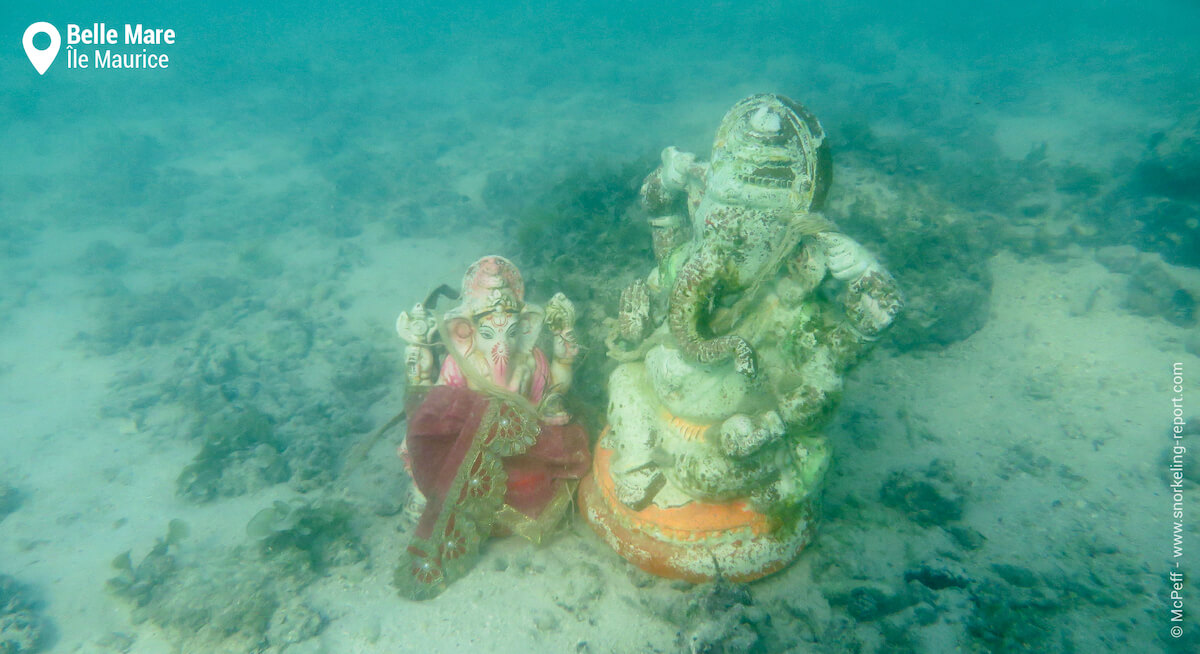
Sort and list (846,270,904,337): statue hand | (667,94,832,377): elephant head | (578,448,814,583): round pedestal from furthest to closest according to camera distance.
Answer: (578,448,814,583): round pedestal, (667,94,832,377): elephant head, (846,270,904,337): statue hand

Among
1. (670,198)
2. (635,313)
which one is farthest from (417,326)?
(670,198)

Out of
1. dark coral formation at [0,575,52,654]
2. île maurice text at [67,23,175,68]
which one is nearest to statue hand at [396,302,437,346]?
dark coral formation at [0,575,52,654]

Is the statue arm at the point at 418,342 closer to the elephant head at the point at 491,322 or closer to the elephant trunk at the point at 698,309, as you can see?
the elephant head at the point at 491,322

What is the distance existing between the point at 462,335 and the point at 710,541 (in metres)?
2.29

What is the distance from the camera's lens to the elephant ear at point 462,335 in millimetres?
3939

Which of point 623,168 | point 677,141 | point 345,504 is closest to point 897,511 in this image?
point 345,504

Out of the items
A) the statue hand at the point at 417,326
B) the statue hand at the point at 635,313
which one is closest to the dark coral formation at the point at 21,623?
the statue hand at the point at 417,326

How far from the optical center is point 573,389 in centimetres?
511

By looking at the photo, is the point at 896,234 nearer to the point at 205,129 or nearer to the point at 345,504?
the point at 345,504

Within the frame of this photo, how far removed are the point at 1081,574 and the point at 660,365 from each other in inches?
130

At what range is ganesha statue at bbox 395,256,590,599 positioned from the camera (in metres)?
3.72

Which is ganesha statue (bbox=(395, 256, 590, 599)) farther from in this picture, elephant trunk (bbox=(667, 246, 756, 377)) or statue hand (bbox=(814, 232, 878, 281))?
statue hand (bbox=(814, 232, 878, 281))

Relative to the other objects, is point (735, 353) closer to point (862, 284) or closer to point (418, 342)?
point (862, 284)

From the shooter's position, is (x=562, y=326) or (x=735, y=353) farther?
(x=562, y=326)
